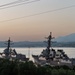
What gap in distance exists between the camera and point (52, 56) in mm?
48719

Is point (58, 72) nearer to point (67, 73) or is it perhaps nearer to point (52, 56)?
point (67, 73)

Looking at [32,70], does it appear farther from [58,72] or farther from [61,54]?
[61,54]

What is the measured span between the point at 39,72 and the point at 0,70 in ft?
6.37

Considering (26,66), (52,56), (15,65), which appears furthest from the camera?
(52,56)

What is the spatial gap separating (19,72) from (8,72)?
84cm

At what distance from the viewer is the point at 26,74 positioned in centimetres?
1173

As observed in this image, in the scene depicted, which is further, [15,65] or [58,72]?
[15,65]

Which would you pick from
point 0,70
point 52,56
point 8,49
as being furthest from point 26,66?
point 8,49

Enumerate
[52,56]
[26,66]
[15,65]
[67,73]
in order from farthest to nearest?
[52,56]
[15,65]
[26,66]
[67,73]

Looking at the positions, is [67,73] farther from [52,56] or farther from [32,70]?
[52,56]

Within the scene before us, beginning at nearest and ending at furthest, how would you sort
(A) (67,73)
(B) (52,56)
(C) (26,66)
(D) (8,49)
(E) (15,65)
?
(A) (67,73) → (C) (26,66) → (E) (15,65) → (B) (52,56) → (D) (8,49)

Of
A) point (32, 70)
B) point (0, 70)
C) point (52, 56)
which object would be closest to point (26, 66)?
point (32, 70)

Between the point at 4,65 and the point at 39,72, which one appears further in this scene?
the point at 4,65

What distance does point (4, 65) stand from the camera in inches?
518
